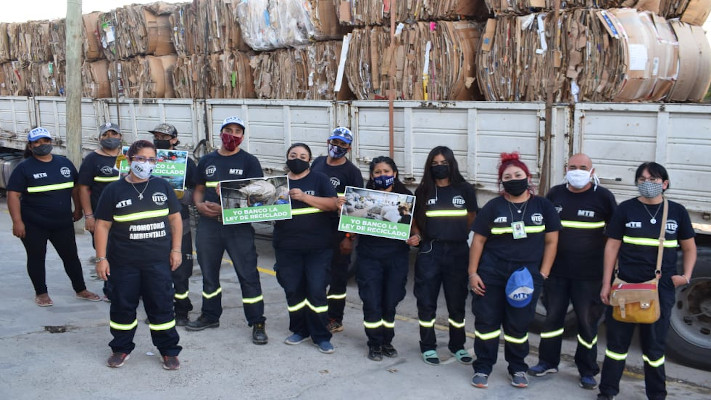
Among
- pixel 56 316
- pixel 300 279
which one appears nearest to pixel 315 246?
pixel 300 279

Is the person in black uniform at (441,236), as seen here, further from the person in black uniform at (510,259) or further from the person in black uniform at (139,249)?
the person in black uniform at (139,249)

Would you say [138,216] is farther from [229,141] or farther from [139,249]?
[229,141]

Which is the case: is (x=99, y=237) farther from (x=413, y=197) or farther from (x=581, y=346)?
(x=581, y=346)

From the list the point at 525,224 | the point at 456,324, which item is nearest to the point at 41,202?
the point at 456,324

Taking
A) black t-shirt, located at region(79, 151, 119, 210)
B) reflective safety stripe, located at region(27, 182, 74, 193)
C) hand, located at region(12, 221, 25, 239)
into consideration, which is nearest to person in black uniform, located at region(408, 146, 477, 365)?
black t-shirt, located at region(79, 151, 119, 210)

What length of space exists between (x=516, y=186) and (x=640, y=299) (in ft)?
3.43

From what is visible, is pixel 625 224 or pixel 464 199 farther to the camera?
pixel 464 199

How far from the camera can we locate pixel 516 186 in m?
4.76

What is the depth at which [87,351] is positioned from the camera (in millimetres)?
5559

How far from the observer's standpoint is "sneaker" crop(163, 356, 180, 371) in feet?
17.1

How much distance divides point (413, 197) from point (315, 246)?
0.89 meters

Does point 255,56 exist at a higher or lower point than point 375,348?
higher

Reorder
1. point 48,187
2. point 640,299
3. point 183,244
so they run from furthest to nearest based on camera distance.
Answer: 1. point 48,187
2. point 183,244
3. point 640,299

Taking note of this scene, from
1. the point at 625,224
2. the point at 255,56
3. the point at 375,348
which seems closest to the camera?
the point at 625,224
